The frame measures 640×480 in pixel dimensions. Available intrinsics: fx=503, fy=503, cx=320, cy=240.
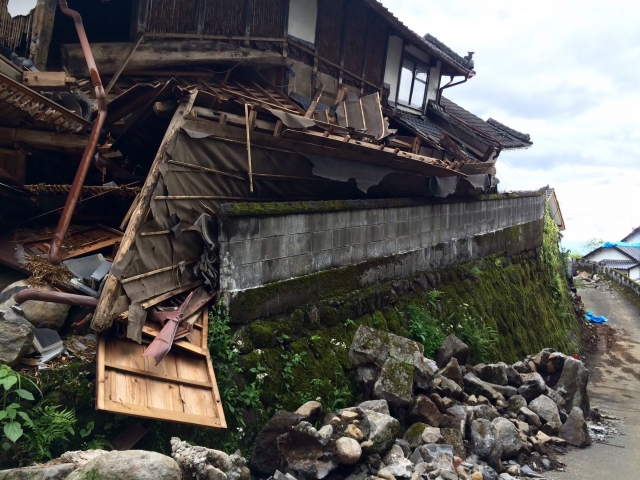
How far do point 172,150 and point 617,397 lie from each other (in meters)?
13.3

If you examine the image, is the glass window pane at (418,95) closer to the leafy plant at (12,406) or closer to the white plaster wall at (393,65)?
the white plaster wall at (393,65)

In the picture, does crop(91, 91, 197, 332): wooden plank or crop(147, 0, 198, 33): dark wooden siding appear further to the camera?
crop(147, 0, 198, 33): dark wooden siding

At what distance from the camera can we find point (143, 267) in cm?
Result: 615

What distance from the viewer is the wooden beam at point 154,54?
901 centimetres

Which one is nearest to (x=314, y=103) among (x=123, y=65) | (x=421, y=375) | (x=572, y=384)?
(x=123, y=65)

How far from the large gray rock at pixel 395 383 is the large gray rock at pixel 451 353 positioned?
2198 mm

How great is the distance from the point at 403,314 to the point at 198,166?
5017 mm

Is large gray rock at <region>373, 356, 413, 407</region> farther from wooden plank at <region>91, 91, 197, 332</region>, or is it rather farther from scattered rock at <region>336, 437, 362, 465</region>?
wooden plank at <region>91, 91, 197, 332</region>

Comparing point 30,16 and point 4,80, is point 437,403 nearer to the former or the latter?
point 4,80

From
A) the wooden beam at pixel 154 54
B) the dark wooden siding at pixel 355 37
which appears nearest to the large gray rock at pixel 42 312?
the wooden beam at pixel 154 54

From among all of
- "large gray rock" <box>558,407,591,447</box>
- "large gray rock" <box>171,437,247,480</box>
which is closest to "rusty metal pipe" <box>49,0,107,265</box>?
"large gray rock" <box>171,437,247,480</box>

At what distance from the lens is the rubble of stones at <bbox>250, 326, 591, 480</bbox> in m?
5.61

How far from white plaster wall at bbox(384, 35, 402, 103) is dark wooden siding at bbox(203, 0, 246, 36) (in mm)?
6115

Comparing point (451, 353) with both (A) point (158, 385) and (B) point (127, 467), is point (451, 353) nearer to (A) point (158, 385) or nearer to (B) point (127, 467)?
(A) point (158, 385)
